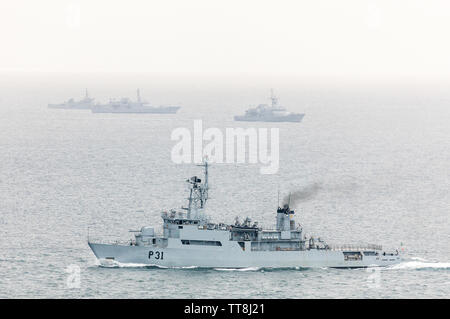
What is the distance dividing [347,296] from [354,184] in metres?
56.4

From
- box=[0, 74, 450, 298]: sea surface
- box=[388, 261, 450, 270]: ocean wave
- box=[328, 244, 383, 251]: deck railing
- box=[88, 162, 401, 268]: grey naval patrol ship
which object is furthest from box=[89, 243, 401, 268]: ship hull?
box=[388, 261, 450, 270]: ocean wave

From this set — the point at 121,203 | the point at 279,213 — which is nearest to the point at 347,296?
the point at 279,213

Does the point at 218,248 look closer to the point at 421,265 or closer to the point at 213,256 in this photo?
the point at 213,256

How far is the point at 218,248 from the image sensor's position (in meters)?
88.7

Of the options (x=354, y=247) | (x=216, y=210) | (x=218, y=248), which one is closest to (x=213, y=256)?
(x=218, y=248)

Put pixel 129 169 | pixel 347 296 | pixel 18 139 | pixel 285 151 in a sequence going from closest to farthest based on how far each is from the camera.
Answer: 1. pixel 347 296
2. pixel 129 169
3. pixel 285 151
4. pixel 18 139

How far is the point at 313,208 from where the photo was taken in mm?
117438

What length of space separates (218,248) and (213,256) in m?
0.79

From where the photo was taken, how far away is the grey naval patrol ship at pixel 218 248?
88.7m

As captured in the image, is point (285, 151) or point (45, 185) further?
point (285, 151)

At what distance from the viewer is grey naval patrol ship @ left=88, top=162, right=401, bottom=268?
291 ft
